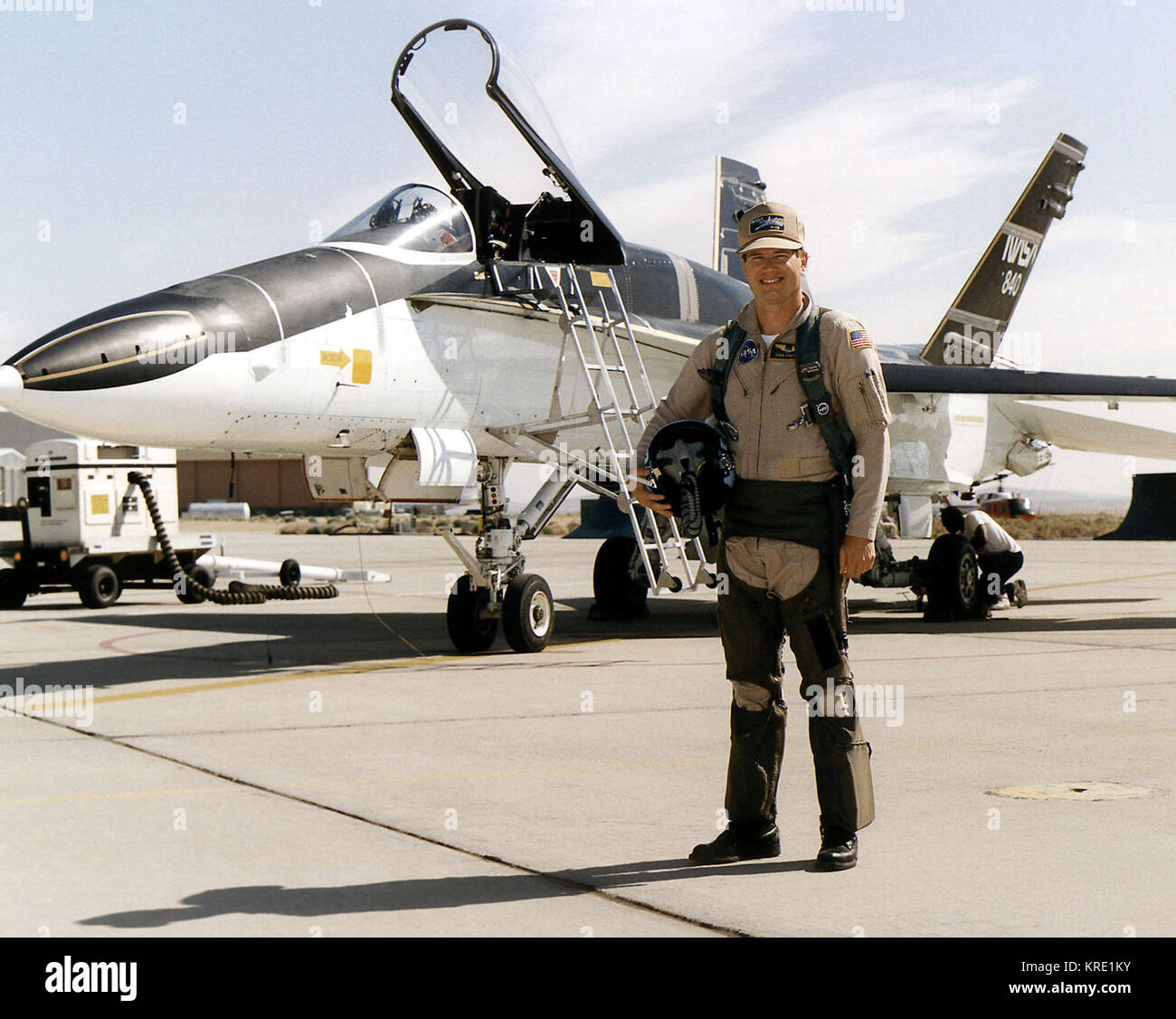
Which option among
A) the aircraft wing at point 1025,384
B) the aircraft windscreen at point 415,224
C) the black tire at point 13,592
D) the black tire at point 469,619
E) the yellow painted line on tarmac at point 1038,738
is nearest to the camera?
the yellow painted line on tarmac at point 1038,738

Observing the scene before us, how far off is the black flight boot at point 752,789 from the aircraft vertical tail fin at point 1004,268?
1435cm

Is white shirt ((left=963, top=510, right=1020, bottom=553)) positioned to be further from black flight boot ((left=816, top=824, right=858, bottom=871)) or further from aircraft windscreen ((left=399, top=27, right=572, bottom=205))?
black flight boot ((left=816, top=824, right=858, bottom=871))

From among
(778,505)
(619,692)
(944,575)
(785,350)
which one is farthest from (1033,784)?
(944,575)

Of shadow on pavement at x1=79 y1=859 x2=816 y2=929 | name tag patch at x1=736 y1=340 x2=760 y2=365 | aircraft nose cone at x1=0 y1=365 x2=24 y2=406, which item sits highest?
aircraft nose cone at x1=0 y1=365 x2=24 y2=406

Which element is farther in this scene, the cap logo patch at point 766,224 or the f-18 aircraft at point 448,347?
the f-18 aircraft at point 448,347

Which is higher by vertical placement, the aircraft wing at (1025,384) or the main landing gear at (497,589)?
the aircraft wing at (1025,384)

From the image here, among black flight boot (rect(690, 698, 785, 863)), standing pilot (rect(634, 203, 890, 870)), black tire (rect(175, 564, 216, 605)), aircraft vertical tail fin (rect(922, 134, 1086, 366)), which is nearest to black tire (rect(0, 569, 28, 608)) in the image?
black tire (rect(175, 564, 216, 605))

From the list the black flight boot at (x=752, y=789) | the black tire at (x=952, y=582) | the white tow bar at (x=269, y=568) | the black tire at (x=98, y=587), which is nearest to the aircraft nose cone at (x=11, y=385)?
the black flight boot at (x=752, y=789)

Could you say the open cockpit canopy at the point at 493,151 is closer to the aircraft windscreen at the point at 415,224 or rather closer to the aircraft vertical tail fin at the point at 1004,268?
the aircraft windscreen at the point at 415,224

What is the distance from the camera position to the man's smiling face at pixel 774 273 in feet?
14.5

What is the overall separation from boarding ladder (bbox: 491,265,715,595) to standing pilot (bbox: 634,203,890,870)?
500cm

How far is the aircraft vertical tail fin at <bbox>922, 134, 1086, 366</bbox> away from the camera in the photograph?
17.8 m
